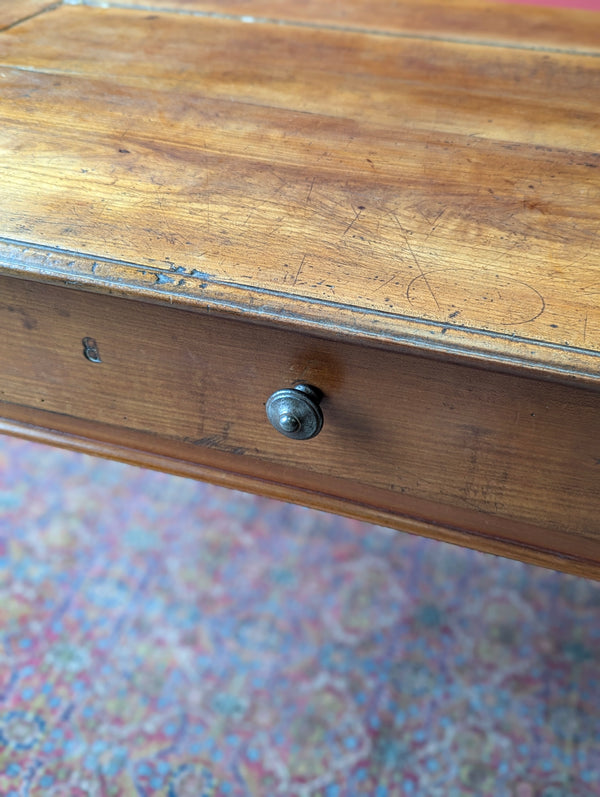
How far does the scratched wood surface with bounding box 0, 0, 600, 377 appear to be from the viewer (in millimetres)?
432

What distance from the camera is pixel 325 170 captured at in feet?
1.77

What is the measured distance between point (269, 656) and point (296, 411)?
2.02 ft

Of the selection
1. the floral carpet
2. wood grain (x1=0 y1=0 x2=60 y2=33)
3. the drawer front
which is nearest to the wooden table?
the drawer front

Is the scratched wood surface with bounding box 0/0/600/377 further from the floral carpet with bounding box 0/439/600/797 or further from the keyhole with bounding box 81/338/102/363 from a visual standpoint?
the floral carpet with bounding box 0/439/600/797

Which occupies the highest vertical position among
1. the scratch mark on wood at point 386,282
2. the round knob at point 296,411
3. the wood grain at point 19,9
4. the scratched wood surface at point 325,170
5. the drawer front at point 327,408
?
the wood grain at point 19,9

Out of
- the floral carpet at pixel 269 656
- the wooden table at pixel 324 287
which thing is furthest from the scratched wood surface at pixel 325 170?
the floral carpet at pixel 269 656

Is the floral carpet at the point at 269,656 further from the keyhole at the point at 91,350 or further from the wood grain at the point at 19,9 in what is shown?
the wood grain at the point at 19,9

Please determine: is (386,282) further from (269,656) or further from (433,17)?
(269,656)

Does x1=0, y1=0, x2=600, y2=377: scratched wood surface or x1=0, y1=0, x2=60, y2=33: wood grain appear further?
x1=0, y1=0, x2=60, y2=33: wood grain

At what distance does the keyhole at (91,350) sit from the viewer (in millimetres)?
512

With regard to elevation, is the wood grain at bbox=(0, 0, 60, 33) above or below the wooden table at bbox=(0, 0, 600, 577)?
above

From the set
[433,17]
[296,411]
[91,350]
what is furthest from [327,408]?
[433,17]

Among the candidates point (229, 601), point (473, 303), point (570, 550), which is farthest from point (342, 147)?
point (229, 601)

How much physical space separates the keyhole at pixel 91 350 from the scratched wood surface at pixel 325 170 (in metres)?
0.08
